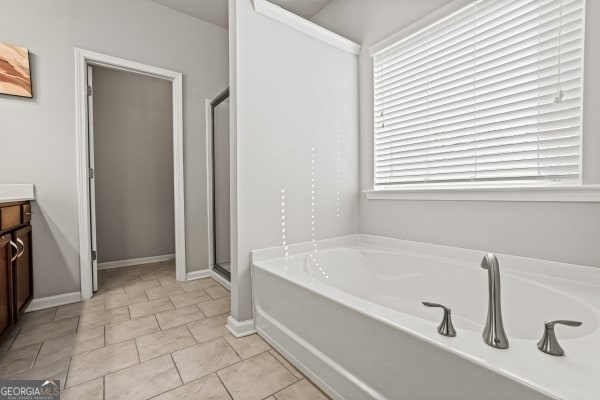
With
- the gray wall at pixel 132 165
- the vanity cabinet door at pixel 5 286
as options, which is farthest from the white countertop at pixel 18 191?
the gray wall at pixel 132 165

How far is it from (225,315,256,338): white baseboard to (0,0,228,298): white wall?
1.54m

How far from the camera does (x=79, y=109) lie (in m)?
2.29

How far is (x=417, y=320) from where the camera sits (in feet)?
3.17

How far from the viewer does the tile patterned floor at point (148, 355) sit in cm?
127

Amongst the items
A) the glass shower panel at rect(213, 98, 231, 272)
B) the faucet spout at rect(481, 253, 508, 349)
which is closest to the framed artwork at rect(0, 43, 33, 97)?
the glass shower panel at rect(213, 98, 231, 272)

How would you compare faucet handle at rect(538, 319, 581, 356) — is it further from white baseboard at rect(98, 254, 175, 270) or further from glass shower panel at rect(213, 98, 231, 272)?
white baseboard at rect(98, 254, 175, 270)

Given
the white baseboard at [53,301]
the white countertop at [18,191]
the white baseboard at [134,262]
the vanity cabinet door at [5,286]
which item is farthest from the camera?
the white baseboard at [134,262]

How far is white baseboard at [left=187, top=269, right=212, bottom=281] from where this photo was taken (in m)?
2.89

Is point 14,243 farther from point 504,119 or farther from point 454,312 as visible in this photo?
point 504,119

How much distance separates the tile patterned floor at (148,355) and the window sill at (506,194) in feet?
4.45

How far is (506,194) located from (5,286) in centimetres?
279

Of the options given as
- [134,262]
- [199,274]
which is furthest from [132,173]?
[199,274]

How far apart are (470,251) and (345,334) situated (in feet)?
3.47

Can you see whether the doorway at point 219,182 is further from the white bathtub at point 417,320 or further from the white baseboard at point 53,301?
the white baseboard at point 53,301
